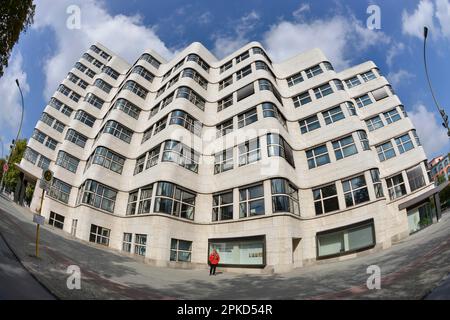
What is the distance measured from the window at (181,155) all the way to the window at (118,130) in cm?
778

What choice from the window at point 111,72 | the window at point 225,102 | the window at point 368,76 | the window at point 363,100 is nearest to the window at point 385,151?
the window at point 363,100

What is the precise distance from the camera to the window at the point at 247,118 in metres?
21.8

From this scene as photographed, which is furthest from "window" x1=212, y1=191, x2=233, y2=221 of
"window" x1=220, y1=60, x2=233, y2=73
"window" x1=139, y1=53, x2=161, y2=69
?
"window" x1=139, y1=53, x2=161, y2=69

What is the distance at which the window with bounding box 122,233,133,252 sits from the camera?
1950 cm

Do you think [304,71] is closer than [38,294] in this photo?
No

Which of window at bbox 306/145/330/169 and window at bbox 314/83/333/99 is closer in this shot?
window at bbox 306/145/330/169

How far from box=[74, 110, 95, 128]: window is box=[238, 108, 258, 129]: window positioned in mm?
21695

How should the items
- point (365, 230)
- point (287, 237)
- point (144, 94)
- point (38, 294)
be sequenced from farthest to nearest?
1. point (144, 94)
2. point (365, 230)
3. point (287, 237)
4. point (38, 294)

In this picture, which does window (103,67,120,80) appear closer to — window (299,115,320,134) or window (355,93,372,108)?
window (299,115,320,134)

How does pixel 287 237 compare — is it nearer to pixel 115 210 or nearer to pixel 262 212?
pixel 262 212

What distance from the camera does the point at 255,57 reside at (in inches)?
1048

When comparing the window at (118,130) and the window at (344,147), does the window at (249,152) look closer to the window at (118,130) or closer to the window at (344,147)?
the window at (344,147)
